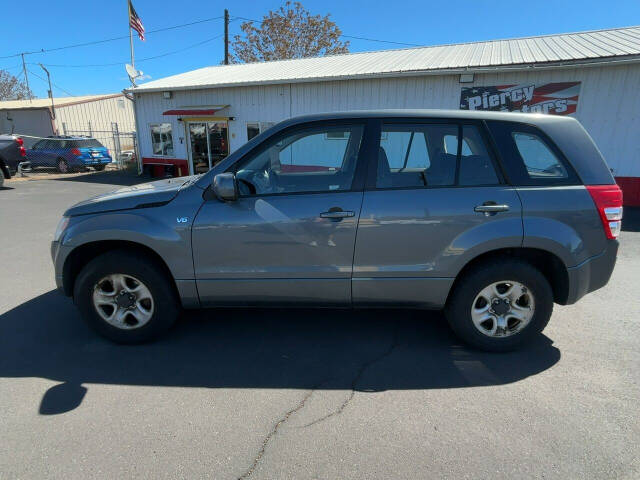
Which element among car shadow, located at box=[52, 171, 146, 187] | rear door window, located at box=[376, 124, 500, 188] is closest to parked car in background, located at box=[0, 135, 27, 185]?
car shadow, located at box=[52, 171, 146, 187]

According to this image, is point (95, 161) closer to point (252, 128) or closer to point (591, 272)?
point (252, 128)

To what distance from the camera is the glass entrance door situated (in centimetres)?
1489

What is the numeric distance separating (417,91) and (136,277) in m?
10.1

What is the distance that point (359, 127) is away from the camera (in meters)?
2.97

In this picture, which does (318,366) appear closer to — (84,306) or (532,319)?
(532,319)

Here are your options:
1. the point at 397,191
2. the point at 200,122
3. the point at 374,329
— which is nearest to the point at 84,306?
the point at 374,329

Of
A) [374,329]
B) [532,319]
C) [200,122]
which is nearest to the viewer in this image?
[532,319]

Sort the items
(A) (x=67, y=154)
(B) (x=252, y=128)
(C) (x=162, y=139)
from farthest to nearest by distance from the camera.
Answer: (A) (x=67, y=154) → (C) (x=162, y=139) → (B) (x=252, y=128)

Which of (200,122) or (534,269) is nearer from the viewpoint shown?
(534,269)

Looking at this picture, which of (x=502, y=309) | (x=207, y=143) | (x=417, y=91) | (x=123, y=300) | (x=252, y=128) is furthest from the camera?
(x=207, y=143)

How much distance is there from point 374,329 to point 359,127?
71.2 inches

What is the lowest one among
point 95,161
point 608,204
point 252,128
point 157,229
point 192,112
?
point 95,161

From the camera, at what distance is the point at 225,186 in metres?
2.74

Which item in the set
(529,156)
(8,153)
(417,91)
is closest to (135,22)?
(8,153)
